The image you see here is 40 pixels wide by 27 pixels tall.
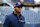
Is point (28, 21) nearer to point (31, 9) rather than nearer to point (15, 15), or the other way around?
point (31, 9)

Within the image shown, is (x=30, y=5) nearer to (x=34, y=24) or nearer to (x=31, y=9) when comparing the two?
(x=31, y=9)

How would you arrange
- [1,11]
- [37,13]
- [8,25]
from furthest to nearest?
[37,13], [1,11], [8,25]

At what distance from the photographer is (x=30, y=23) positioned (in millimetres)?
3506

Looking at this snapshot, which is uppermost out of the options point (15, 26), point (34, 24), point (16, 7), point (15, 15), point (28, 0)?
point (28, 0)

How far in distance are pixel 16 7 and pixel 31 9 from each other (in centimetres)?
265

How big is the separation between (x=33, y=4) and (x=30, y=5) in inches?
5.6

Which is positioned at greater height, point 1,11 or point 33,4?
point 33,4

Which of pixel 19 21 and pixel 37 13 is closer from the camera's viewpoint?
pixel 19 21

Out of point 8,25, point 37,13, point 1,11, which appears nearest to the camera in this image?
point 8,25

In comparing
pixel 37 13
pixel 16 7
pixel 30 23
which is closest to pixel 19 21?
pixel 16 7

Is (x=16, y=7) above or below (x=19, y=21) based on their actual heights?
above

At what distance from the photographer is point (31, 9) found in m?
Answer: 3.93

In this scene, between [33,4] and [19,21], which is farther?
[33,4]

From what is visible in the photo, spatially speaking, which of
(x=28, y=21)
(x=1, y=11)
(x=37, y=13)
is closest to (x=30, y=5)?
(x=37, y=13)
